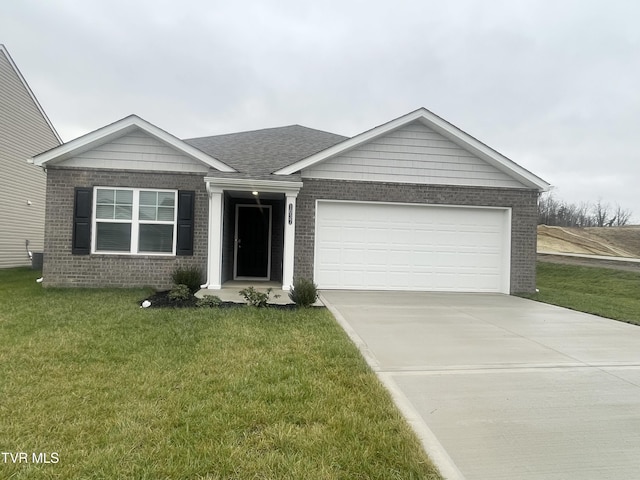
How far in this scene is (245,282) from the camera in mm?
11812

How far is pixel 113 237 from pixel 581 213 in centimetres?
7539

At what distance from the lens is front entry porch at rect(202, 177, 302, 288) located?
9.85 meters

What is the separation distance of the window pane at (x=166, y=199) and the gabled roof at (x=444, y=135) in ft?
8.81

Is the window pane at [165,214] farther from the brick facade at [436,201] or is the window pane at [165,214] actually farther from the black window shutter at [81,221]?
the brick facade at [436,201]

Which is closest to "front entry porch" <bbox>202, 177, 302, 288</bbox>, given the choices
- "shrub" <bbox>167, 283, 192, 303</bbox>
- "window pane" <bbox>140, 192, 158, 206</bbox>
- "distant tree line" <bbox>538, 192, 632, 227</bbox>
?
"window pane" <bbox>140, 192, 158, 206</bbox>

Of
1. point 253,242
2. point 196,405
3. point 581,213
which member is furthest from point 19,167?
point 581,213

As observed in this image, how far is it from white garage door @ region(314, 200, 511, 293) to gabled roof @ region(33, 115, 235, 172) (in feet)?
10.4

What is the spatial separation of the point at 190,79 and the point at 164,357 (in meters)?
17.5

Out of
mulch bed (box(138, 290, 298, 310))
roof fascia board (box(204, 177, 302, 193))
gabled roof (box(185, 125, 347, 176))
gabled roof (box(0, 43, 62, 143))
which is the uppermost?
gabled roof (box(0, 43, 62, 143))

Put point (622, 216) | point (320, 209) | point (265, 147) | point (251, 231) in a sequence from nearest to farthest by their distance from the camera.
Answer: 1. point (320, 209)
2. point (251, 231)
3. point (265, 147)
4. point (622, 216)

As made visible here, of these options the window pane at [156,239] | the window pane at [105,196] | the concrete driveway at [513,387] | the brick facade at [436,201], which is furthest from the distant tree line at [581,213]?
the window pane at [105,196]

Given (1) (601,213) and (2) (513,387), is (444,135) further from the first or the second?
(1) (601,213)

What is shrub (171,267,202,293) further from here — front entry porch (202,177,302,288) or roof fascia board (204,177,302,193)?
roof fascia board (204,177,302,193)

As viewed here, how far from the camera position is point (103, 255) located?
10008 mm
